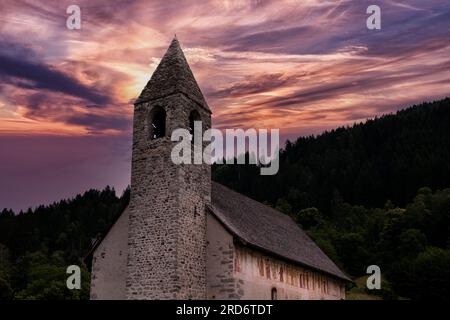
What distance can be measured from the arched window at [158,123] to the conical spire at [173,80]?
37.7 inches

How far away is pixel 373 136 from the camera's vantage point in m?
163

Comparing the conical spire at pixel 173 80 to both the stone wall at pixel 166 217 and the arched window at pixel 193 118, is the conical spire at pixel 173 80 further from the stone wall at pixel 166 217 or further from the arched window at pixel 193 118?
the arched window at pixel 193 118

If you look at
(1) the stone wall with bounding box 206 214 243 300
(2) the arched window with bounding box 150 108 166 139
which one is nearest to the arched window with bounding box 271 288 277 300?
(1) the stone wall with bounding box 206 214 243 300

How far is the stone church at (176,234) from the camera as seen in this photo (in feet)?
102

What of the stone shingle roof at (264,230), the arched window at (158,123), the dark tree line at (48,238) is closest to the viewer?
the stone shingle roof at (264,230)

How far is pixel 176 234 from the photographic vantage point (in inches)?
1212

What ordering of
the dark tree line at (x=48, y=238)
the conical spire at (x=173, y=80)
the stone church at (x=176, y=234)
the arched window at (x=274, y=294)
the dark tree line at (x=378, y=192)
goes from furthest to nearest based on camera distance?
the dark tree line at (x=378, y=192), the dark tree line at (x=48, y=238), the arched window at (x=274, y=294), the conical spire at (x=173, y=80), the stone church at (x=176, y=234)

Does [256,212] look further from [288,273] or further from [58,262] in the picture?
[58,262]

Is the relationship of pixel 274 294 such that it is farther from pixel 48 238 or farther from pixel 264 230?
pixel 48 238

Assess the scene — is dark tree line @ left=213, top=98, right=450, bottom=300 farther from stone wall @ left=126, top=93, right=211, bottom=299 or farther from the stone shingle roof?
stone wall @ left=126, top=93, right=211, bottom=299

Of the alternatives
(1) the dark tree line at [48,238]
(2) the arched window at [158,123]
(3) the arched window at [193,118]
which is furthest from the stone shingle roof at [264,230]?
(1) the dark tree line at [48,238]

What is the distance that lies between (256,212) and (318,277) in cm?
658

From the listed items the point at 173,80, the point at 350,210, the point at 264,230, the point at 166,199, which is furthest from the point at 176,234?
the point at 350,210

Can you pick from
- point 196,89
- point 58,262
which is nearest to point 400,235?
point 58,262
